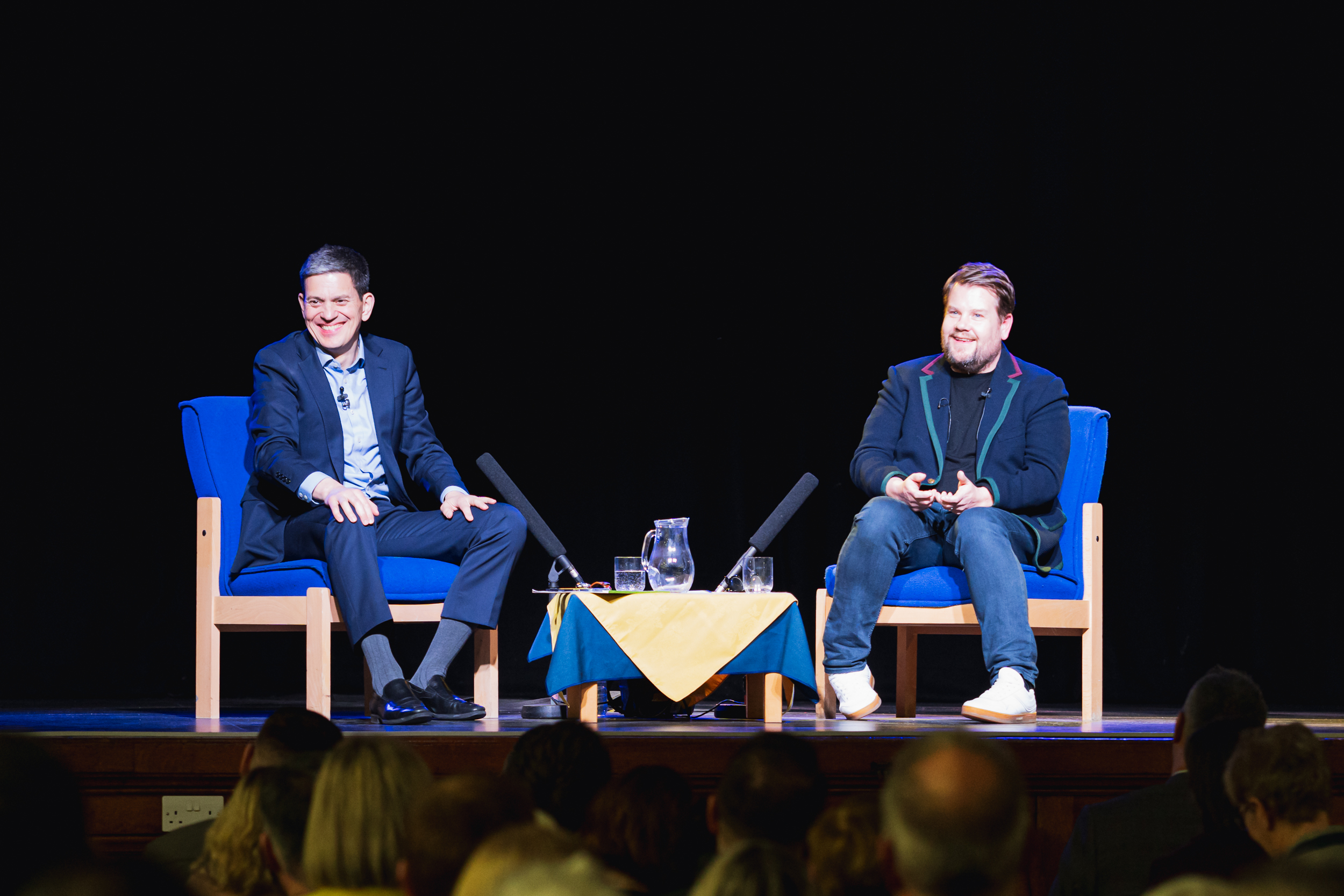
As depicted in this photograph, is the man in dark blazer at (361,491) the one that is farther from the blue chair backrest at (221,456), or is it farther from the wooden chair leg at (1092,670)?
the wooden chair leg at (1092,670)

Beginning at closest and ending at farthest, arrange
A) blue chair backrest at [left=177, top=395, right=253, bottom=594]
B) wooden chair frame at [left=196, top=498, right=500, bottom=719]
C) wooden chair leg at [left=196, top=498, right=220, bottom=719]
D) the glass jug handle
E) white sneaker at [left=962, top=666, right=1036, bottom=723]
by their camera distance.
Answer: white sneaker at [left=962, top=666, right=1036, bottom=723]
wooden chair frame at [left=196, top=498, right=500, bottom=719]
wooden chair leg at [left=196, top=498, right=220, bottom=719]
the glass jug handle
blue chair backrest at [left=177, top=395, right=253, bottom=594]

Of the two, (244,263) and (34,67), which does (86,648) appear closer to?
(244,263)

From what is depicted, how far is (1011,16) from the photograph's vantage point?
4.84 m

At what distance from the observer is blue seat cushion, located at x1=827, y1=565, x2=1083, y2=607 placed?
3432mm

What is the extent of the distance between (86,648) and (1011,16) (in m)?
3.83

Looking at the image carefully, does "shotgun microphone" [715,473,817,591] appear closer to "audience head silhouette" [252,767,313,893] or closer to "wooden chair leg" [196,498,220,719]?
"wooden chair leg" [196,498,220,719]

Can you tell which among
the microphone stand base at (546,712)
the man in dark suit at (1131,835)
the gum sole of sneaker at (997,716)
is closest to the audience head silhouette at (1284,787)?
the man in dark suit at (1131,835)

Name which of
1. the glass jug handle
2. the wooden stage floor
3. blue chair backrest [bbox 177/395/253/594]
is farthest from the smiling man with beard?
blue chair backrest [bbox 177/395/253/594]

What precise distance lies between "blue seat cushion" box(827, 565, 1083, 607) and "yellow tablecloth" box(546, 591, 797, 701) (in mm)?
315

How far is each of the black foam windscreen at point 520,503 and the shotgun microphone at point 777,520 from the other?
447 millimetres

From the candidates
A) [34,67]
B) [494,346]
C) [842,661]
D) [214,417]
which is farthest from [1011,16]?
[34,67]

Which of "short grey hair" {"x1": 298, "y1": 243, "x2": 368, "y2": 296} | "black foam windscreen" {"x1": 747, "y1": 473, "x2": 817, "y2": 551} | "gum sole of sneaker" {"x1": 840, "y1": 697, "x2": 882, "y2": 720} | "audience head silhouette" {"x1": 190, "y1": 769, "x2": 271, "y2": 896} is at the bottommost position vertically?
"gum sole of sneaker" {"x1": 840, "y1": 697, "x2": 882, "y2": 720}

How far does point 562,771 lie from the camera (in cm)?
173

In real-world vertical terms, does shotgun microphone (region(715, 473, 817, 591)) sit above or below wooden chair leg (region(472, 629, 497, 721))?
above
